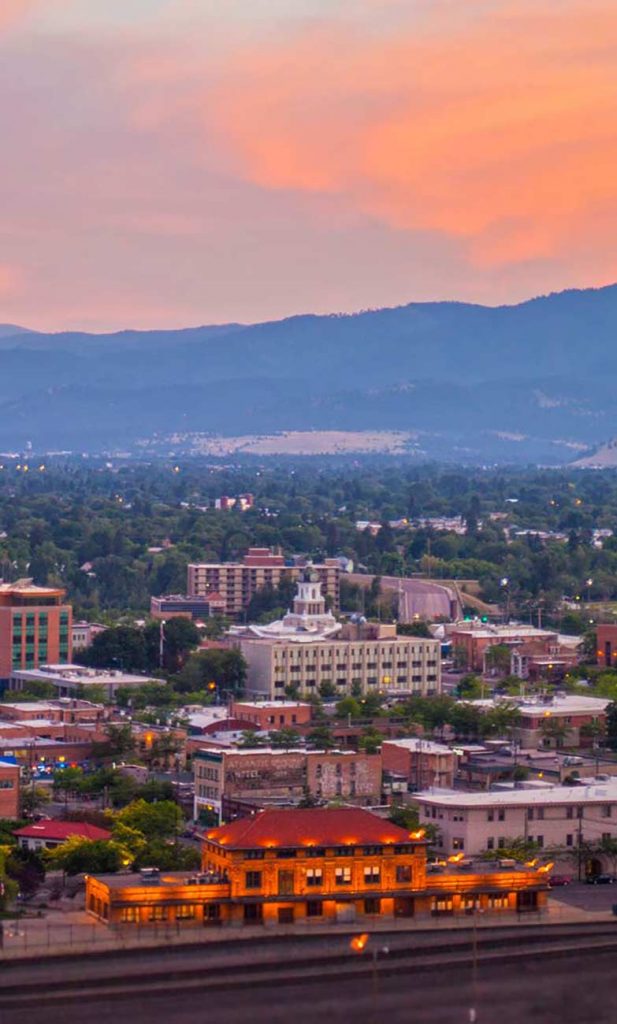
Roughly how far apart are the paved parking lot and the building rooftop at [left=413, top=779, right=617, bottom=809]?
2.81m

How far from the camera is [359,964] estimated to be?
141 feet

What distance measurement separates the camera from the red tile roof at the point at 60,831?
51.6 m

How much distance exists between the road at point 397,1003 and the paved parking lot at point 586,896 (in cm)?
382

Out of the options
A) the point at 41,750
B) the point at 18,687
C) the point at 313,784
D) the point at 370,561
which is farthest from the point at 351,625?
the point at 370,561

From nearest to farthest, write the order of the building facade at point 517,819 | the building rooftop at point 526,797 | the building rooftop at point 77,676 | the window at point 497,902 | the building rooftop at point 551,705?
1. the window at point 497,902
2. the building facade at point 517,819
3. the building rooftop at point 526,797
4. the building rooftop at point 551,705
5. the building rooftop at point 77,676

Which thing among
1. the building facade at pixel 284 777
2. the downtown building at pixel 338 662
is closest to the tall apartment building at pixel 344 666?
the downtown building at pixel 338 662

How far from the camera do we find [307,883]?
1784 inches

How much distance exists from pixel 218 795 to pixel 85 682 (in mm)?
21673

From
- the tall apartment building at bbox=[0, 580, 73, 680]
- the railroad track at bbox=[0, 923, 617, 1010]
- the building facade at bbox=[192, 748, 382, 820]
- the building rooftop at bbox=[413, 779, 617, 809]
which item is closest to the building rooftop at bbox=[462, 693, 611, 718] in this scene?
the building facade at bbox=[192, 748, 382, 820]

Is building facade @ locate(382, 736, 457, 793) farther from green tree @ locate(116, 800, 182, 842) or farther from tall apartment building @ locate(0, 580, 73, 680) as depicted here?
tall apartment building @ locate(0, 580, 73, 680)

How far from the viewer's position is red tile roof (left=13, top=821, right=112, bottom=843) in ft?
169

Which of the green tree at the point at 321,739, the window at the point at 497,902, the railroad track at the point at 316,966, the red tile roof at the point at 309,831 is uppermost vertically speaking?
the red tile roof at the point at 309,831

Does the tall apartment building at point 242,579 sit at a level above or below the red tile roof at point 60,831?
above

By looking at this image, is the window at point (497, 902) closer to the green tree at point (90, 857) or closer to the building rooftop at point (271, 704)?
the green tree at point (90, 857)
